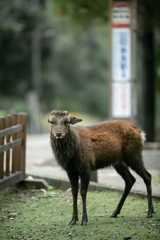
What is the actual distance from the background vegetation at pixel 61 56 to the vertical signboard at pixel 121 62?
7.33 ft

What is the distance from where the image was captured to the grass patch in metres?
5.22

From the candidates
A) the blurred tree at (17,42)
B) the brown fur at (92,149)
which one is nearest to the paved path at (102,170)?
the brown fur at (92,149)

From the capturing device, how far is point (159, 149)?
12742 millimetres

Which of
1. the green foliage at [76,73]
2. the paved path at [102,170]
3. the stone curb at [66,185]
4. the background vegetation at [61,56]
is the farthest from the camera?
the green foliage at [76,73]

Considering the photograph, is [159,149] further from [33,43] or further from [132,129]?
[33,43]

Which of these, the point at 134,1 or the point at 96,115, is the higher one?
the point at 134,1

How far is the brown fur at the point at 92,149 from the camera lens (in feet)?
18.8

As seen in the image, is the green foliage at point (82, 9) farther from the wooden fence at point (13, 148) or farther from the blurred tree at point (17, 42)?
the blurred tree at point (17, 42)

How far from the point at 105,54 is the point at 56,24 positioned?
10122 mm

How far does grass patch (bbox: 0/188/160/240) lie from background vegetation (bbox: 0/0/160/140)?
8.66 metres

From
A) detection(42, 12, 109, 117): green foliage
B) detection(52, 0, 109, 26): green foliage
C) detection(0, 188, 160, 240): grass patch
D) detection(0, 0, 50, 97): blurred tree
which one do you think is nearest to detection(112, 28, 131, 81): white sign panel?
detection(52, 0, 109, 26): green foliage

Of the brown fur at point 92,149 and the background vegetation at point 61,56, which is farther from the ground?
the background vegetation at point 61,56

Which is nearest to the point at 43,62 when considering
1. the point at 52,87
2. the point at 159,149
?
the point at 52,87

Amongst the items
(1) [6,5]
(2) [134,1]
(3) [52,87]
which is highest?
(1) [6,5]
